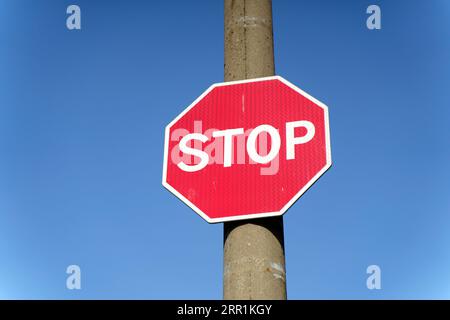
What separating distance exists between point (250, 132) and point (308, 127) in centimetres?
30

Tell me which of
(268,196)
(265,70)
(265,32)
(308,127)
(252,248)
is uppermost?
(265,32)

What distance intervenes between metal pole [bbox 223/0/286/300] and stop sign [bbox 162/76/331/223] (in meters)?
0.07

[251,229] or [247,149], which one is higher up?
[247,149]

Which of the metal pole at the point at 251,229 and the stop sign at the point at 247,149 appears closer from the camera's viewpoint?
the metal pole at the point at 251,229

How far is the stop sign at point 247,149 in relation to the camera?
2.51m

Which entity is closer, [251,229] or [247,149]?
[251,229]

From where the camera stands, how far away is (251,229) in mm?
2434

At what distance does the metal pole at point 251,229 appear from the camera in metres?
2.28

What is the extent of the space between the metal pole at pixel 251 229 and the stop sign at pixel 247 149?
70 mm

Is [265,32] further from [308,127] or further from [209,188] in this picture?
[209,188]

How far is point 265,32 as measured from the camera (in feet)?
9.32

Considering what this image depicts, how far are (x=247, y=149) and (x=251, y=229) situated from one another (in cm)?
43

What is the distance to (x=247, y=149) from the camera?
2621 millimetres
